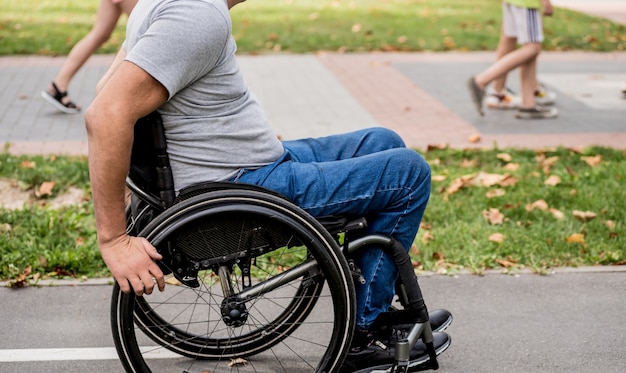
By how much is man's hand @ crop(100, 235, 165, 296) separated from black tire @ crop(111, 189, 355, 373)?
0.14 feet

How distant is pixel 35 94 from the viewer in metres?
7.62

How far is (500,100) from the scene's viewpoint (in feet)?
24.9

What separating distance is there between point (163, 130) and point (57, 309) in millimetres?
1406

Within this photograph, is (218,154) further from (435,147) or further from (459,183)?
(435,147)

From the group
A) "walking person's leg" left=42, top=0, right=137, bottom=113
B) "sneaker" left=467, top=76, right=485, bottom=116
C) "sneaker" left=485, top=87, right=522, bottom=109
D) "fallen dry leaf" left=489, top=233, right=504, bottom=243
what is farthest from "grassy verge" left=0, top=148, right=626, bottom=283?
"sneaker" left=485, top=87, right=522, bottom=109

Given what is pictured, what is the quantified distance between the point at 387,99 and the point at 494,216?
3.03m

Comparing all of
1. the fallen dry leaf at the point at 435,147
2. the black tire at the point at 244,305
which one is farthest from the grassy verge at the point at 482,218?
the black tire at the point at 244,305

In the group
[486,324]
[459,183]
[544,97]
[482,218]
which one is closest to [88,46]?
[459,183]

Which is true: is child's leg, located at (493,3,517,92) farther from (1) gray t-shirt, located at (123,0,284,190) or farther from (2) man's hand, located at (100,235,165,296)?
(2) man's hand, located at (100,235,165,296)

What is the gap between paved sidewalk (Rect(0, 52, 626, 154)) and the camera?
6.54 metres

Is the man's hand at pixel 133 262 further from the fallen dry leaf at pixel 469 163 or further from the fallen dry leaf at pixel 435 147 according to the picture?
the fallen dry leaf at pixel 435 147

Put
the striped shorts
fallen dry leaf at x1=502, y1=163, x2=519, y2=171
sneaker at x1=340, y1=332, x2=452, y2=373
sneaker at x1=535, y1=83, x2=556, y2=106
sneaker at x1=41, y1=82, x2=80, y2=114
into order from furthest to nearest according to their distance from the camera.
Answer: sneaker at x1=535, y1=83, x2=556, y2=106 → sneaker at x1=41, y1=82, x2=80, y2=114 → the striped shorts → fallen dry leaf at x1=502, y1=163, x2=519, y2=171 → sneaker at x1=340, y1=332, x2=452, y2=373

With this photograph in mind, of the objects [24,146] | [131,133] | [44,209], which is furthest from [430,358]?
[24,146]

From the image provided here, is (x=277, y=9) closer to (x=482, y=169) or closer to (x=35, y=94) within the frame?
(x=35, y=94)
